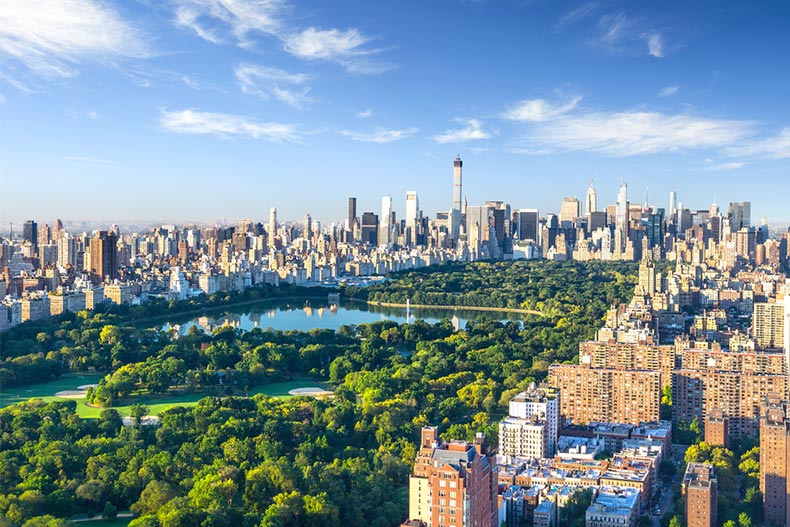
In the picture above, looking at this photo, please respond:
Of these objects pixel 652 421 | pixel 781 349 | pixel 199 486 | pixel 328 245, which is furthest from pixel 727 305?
pixel 328 245

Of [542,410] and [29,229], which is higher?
[29,229]

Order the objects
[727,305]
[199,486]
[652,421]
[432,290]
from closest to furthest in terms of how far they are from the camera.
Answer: [199,486] < [652,421] < [727,305] < [432,290]

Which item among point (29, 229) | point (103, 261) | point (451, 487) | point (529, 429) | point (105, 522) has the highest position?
point (29, 229)

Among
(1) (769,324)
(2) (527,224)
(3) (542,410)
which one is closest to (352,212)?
(2) (527,224)

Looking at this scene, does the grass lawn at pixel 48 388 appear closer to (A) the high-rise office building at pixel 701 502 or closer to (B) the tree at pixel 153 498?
(B) the tree at pixel 153 498

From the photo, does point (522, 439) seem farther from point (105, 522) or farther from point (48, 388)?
point (48, 388)

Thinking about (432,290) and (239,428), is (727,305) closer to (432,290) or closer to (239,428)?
(432,290)

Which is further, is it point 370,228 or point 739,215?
point 370,228
